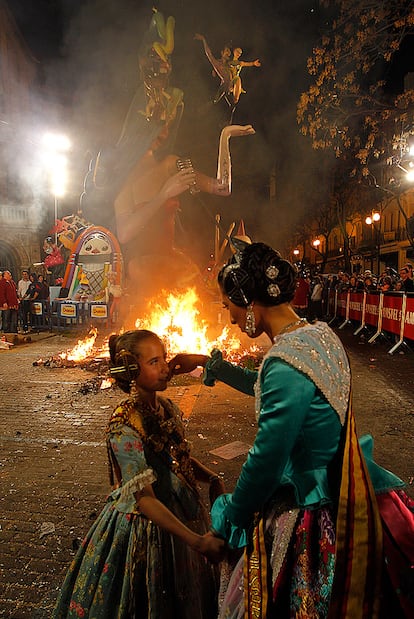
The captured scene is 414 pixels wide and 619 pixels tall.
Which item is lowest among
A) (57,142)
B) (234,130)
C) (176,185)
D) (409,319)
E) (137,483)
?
(137,483)

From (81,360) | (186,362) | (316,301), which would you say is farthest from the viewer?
(316,301)

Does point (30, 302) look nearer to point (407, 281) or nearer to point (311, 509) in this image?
point (407, 281)

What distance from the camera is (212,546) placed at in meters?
1.65

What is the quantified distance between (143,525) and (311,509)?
0.83 metres

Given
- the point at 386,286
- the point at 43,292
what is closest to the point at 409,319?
the point at 386,286

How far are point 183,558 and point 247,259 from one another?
145 centimetres

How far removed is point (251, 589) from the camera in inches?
59.9

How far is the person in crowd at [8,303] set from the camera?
15211 millimetres

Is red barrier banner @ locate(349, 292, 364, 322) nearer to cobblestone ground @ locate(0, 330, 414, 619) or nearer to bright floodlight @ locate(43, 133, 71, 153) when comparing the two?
cobblestone ground @ locate(0, 330, 414, 619)

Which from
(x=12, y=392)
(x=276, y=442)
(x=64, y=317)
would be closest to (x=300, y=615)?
(x=276, y=442)

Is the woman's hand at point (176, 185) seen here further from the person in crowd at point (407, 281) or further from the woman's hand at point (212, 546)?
the woman's hand at point (212, 546)

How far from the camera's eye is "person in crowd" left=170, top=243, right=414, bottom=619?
1.43m

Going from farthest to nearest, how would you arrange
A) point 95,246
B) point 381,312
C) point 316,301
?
point 316,301
point 95,246
point 381,312

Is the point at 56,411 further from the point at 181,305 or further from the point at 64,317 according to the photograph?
the point at 64,317
